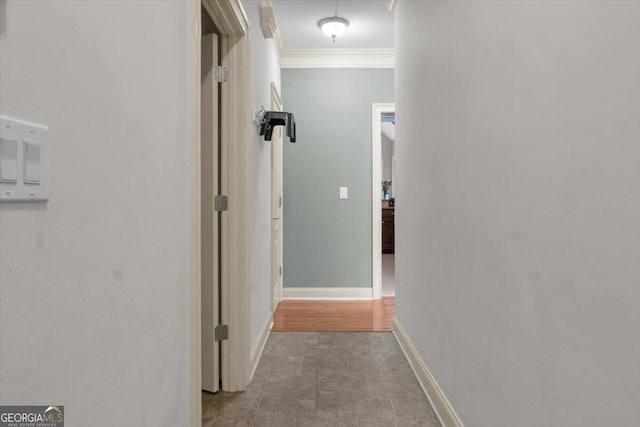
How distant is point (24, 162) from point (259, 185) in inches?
91.5

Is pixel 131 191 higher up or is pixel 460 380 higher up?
pixel 131 191

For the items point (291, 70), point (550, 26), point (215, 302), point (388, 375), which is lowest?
point (388, 375)

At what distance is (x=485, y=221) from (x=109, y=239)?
1.18 m

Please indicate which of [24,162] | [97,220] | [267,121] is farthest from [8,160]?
[267,121]

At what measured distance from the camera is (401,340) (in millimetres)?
3041

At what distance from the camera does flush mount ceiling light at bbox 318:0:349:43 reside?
146 inches

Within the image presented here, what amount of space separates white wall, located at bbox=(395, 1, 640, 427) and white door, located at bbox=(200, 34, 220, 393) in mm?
1162

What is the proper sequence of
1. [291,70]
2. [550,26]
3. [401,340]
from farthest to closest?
1. [291,70]
2. [401,340]
3. [550,26]

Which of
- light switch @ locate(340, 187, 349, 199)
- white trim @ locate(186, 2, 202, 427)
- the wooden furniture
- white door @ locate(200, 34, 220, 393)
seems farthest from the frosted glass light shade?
the wooden furniture

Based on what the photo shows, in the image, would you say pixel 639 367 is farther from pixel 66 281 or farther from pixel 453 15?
pixel 453 15

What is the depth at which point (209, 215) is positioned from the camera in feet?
7.43

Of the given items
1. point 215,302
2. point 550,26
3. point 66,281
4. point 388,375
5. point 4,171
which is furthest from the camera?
point 388,375

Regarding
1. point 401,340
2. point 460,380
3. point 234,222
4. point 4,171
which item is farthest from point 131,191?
point 401,340

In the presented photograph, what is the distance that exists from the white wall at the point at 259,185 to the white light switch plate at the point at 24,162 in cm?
193
